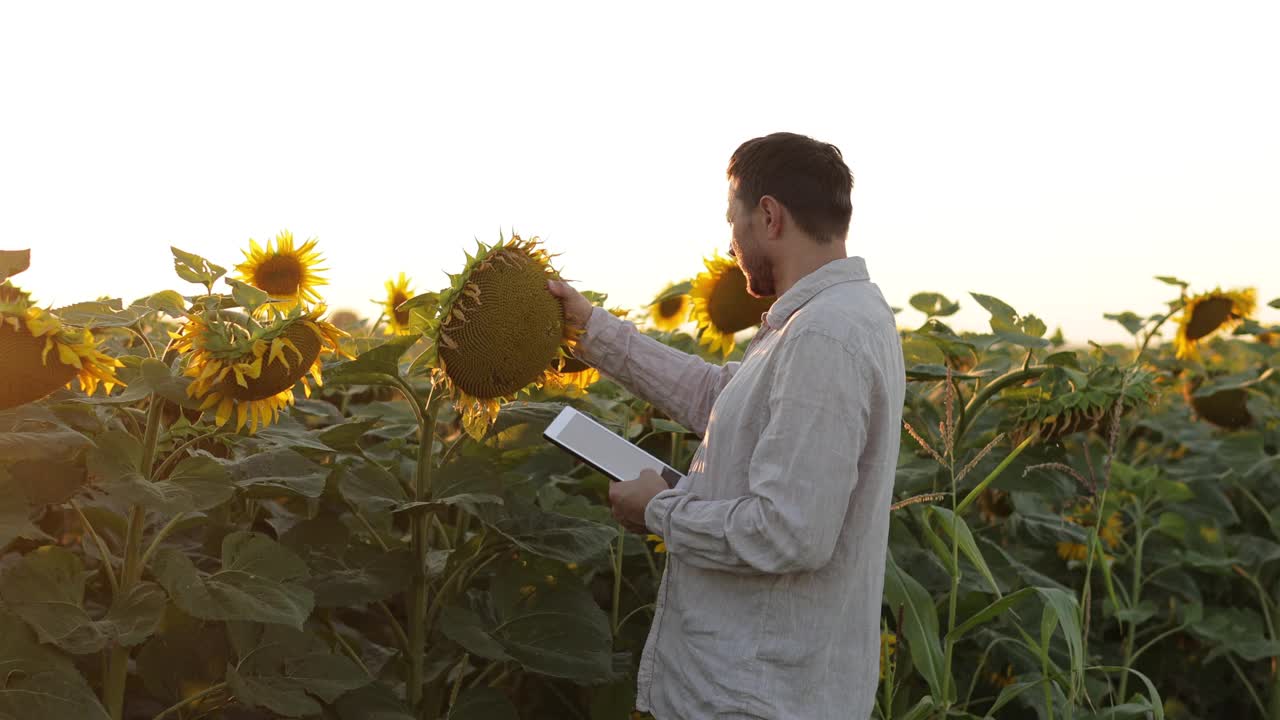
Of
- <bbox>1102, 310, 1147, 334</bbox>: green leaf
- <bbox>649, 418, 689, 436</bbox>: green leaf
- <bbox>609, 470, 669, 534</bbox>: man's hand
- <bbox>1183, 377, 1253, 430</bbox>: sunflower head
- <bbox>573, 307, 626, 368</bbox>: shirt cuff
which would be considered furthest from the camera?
<bbox>1183, 377, 1253, 430</bbox>: sunflower head

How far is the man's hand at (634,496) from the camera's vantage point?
2113 millimetres

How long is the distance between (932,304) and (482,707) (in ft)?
6.11

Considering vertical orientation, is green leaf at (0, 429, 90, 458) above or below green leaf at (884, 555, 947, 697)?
above

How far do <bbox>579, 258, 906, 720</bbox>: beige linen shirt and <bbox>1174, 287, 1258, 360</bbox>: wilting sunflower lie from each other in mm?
3461

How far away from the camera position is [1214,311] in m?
5.02

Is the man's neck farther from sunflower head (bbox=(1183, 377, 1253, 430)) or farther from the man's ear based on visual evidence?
sunflower head (bbox=(1183, 377, 1253, 430))

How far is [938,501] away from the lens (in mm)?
3254

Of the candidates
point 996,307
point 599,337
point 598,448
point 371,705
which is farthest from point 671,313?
point 371,705

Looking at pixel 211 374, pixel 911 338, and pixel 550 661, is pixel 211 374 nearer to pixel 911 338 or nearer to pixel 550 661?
pixel 550 661

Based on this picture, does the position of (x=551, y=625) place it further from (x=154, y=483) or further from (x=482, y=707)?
(x=154, y=483)

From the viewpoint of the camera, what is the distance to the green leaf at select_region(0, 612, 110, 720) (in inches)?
70.9

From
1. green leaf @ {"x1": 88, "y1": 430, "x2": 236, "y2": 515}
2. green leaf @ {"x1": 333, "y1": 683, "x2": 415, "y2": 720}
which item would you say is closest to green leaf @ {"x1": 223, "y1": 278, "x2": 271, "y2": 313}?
green leaf @ {"x1": 88, "y1": 430, "x2": 236, "y2": 515}

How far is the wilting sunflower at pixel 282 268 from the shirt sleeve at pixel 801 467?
5.14ft

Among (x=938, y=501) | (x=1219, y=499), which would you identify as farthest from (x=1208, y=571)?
(x=938, y=501)
